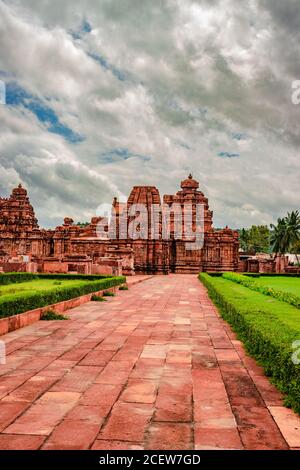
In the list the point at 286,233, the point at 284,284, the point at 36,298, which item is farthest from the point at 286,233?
the point at 36,298

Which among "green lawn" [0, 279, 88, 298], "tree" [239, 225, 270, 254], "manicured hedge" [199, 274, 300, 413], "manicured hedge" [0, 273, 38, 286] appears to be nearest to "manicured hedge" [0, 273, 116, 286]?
"manicured hedge" [0, 273, 38, 286]

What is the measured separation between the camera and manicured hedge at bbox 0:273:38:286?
15.8m

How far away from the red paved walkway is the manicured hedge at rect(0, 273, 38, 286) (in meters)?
9.58

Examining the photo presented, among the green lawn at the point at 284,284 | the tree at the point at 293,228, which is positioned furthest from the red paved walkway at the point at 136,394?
the tree at the point at 293,228

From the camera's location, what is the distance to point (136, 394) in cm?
383

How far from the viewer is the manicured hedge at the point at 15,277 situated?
15815 millimetres

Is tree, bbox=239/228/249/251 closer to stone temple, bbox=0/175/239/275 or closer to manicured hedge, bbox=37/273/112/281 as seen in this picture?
stone temple, bbox=0/175/239/275

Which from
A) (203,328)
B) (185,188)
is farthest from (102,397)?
(185,188)

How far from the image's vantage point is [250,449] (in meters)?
2.73

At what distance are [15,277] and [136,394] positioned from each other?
1405 centimetres

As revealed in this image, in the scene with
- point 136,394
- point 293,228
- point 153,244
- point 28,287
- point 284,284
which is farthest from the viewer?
point 293,228

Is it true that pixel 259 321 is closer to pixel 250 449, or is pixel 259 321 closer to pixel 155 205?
pixel 250 449

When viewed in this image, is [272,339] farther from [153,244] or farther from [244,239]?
[244,239]
